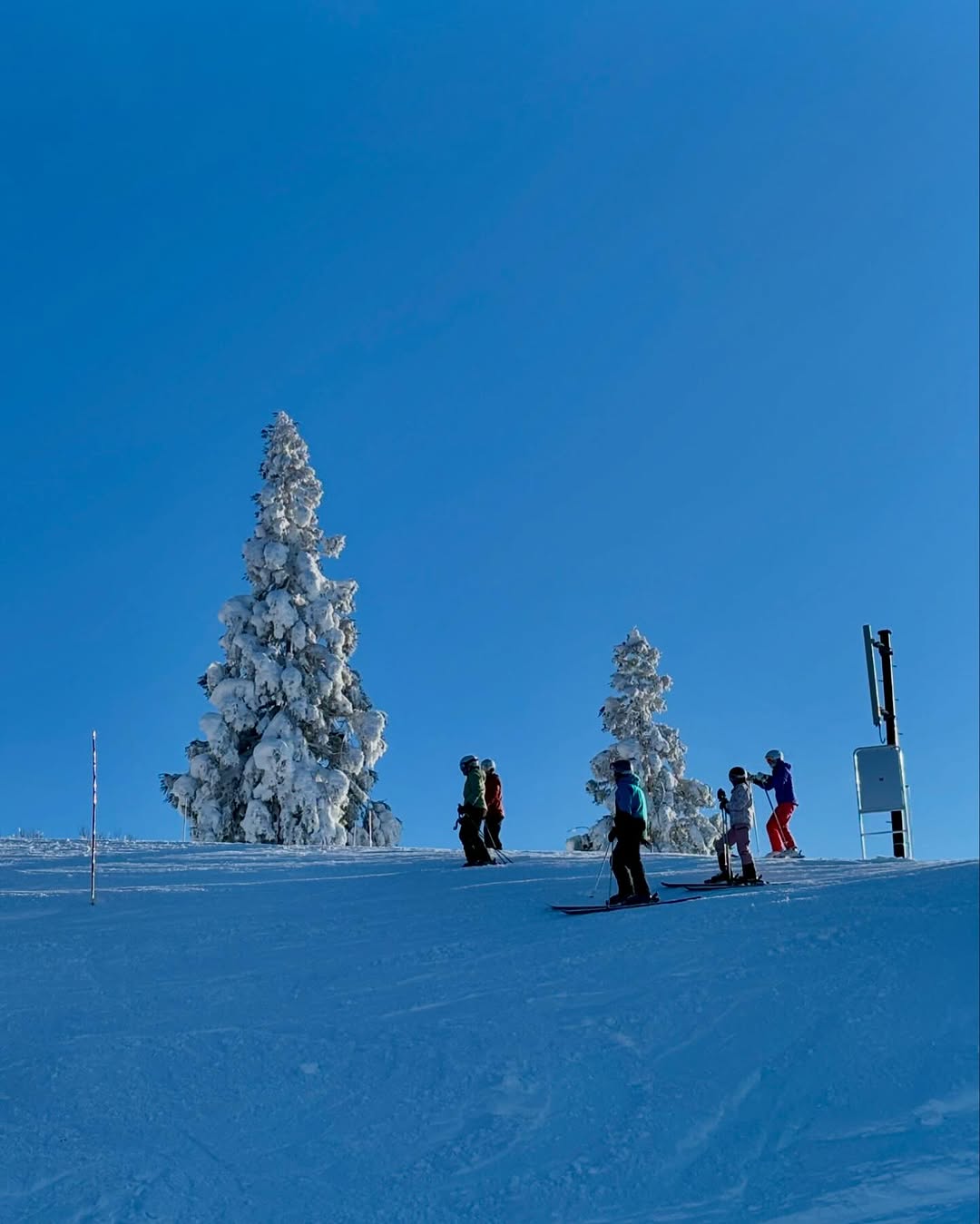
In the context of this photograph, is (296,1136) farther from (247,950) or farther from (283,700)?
(283,700)

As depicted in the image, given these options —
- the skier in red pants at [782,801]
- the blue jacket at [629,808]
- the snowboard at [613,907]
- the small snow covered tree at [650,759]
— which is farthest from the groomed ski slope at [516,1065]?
the small snow covered tree at [650,759]

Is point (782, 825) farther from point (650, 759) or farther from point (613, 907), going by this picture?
point (650, 759)

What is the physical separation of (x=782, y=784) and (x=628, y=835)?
469cm

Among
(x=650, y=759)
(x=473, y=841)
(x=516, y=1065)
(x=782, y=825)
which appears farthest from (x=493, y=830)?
(x=650, y=759)

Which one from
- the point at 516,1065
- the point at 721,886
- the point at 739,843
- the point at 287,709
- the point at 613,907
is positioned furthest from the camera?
the point at 287,709

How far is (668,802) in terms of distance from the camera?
3347cm

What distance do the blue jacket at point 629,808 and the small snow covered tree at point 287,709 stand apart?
18.3m

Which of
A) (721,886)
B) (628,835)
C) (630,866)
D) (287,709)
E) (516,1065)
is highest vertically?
(287,709)

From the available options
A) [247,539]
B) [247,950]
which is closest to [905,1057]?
[247,950]

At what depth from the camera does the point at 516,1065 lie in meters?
9.29

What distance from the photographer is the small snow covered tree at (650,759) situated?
109 ft

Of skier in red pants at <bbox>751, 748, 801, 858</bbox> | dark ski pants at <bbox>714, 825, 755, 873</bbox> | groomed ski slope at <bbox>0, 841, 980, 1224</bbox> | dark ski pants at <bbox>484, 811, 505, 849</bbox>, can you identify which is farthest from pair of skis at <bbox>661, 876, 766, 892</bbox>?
dark ski pants at <bbox>484, 811, 505, 849</bbox>

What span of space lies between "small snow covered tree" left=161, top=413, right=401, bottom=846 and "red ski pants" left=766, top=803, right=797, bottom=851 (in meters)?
15.8

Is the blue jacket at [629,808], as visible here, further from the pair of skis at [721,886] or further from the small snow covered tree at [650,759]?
the small snow covered tree at [650,759]
